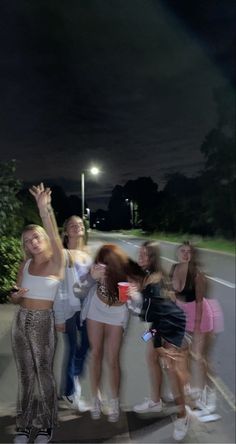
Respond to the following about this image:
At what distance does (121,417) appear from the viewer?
1.82 metres

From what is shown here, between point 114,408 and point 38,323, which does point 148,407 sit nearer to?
point 114,408

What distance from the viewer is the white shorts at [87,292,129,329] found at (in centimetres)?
161

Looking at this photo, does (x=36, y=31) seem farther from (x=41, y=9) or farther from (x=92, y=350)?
(x=92, y=350)

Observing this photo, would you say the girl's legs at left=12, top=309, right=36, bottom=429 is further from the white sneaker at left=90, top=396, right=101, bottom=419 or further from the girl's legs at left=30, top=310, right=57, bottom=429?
the white sneaker at left=90, top=396, right=101, bottom=419

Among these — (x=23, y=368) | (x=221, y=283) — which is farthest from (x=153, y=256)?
(x=221, y=283)

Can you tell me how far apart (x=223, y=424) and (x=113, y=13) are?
1.66m

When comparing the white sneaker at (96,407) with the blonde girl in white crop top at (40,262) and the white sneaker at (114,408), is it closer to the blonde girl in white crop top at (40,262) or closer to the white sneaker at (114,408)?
the white sneaker at (114,408)

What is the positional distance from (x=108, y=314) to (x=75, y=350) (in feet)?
0.83

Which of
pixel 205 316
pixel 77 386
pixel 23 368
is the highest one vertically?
pixel 205 316

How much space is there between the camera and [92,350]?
1.72 m

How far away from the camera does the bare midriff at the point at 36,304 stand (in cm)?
151

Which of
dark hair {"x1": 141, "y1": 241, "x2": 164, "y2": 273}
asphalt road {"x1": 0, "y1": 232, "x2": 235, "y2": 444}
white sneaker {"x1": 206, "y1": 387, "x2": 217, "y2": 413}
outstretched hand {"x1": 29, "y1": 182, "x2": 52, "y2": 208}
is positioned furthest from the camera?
white sneaker {"x1": 206, "y1": 387, "x2": 217, "y2": 413}

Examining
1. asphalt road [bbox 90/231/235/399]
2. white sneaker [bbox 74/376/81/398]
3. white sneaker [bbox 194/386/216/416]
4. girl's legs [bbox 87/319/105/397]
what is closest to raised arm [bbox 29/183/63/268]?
asphalt road [bbox 90/231/235/399]

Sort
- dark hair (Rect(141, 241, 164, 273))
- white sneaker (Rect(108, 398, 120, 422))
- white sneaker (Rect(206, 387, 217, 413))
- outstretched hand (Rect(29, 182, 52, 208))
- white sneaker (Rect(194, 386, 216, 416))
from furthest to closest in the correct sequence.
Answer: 1. white sneaker (Rect(206, 387, 217, 413))
2. white sneaker (Rect(194, 386, 216, 416))
3. white sneaker (Rect(108, 398, 120, 422))
4. dark hair (Rect(141, 241, 164, 273))
5. outstretched hand (Rect(29, 182, 52, 208))
